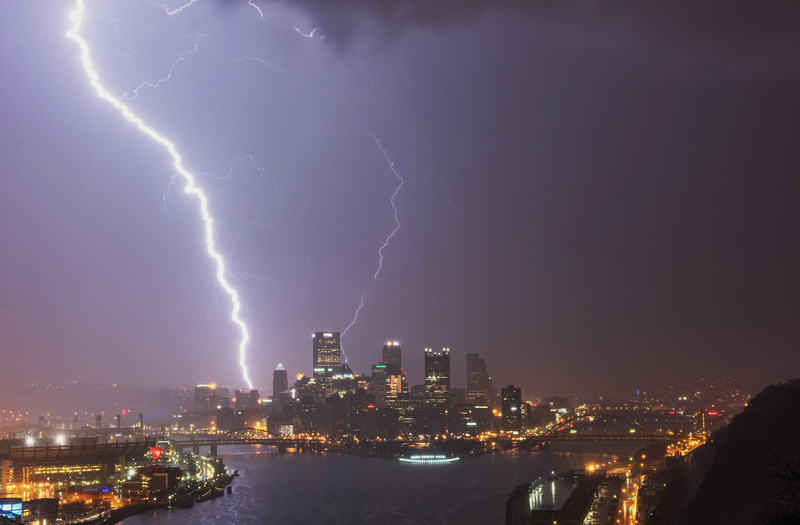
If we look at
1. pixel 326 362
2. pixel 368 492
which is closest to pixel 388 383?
pixel 326 362

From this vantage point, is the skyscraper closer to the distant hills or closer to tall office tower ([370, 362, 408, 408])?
tall office tower ([370, 362, 408, 408])

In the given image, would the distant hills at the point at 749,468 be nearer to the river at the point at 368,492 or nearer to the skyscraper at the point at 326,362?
the river at the point at 368,492

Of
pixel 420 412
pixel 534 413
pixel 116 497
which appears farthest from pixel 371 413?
pixel 116 497

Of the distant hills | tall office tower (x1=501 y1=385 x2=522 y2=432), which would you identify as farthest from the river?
tall office tower (x1=501 y1=385 x2=522 y2=432)

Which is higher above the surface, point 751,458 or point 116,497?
point 751,458

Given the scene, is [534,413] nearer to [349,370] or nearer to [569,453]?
[349,370]

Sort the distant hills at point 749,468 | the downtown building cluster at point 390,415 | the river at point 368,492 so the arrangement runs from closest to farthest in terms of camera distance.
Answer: the distant hills at point 749,468
the river at point 368,492
the downtown building cluster at point 390,415

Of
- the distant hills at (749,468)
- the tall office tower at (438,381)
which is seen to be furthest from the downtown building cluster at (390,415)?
the distant hills at (749,468)
